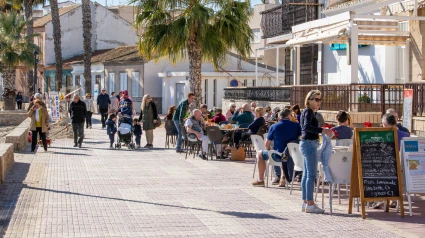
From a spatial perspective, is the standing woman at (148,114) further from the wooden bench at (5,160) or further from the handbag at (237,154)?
the wooden bench at (5,160)

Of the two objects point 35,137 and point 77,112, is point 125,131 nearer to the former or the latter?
point 77,112

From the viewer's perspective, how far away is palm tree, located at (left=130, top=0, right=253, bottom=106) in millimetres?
26297

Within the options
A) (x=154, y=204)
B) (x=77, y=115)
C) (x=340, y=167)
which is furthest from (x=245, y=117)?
(x=340, y=167)

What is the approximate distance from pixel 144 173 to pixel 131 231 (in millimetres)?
6480

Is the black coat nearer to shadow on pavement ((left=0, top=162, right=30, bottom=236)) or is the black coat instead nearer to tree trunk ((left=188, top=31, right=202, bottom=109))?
shadow on pavement ((left=0, top=162, right=30, bottom=236))

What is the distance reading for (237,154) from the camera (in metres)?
19.1

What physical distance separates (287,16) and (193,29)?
26.6 ft

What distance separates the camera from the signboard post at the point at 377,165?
10.9m

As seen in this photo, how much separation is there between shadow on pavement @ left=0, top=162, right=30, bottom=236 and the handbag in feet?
16.5

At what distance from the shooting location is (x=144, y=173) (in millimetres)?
16250

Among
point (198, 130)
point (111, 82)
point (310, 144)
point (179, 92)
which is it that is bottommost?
point (198, 130)

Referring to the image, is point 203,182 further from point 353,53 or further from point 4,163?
point 353,53

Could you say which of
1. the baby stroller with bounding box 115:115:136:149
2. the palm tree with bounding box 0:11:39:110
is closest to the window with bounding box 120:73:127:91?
the palm tree with bounding box 0:11:39:110

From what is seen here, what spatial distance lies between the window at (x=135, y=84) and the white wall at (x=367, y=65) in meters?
19.6
